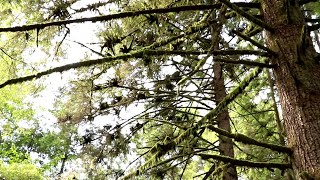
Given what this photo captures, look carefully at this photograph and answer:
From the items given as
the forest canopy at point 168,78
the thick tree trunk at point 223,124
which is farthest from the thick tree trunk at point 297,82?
the thick tree trunk at point 223,124

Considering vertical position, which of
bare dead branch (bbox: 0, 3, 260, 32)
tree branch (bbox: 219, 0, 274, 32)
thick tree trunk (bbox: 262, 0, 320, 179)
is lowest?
thick tree trunk (bbox: 262, 0, 320, 179)

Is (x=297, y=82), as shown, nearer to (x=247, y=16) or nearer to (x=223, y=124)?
(x=247, y=16)

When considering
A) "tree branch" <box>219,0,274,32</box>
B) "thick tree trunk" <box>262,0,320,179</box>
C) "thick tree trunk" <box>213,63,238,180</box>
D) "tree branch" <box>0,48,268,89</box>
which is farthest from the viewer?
"thick tree trunk" <box>213,63,238,180</box>

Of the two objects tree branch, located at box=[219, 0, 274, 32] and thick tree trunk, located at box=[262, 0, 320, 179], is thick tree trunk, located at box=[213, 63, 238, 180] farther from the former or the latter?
tree branch, located at box=[219, 0, 274, 32]

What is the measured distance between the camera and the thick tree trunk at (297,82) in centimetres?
235

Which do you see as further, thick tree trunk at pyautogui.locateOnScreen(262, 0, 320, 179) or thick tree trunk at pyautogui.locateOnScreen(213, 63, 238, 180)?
thick tree trunk at pyautogui.locateOnScreen(213, 63, 238, 180)

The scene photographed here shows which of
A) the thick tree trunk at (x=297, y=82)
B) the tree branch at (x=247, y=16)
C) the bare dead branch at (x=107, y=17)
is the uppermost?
the bare dead branch at (x=107, y=17)

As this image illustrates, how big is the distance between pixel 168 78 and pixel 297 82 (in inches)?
137

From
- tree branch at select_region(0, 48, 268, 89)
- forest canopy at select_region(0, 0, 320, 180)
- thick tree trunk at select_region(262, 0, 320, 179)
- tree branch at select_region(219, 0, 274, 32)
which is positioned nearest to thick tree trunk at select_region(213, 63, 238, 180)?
forest canopy at select_region(0, 0, 320, 180)

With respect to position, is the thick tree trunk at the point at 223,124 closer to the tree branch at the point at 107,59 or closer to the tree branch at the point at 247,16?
the tree branch at the point at 247,16

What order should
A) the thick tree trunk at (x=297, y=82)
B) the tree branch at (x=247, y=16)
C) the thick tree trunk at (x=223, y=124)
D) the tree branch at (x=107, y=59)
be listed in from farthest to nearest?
1. the thick tree trunk at (x=223, y=124)
2. the tree branch at (x=107, y=59)
3. the tree branch at (x=247, y=16)
4. the thick tree trunk at (x=297, y=82)

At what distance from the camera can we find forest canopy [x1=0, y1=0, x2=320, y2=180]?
257 cm

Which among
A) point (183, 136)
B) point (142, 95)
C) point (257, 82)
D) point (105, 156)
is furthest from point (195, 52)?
point (257, 82)

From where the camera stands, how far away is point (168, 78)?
600 centimetres
